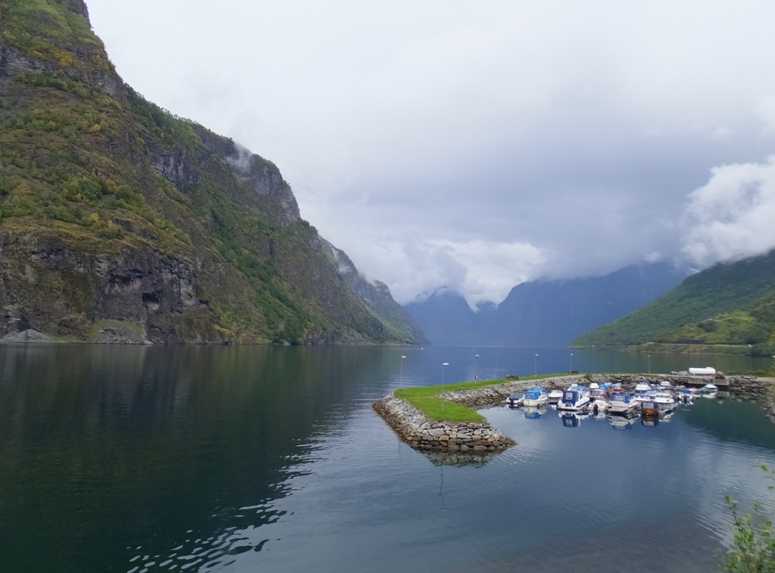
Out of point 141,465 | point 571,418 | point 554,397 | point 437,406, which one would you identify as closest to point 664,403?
point 554,397

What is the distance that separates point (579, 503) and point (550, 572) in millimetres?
11684

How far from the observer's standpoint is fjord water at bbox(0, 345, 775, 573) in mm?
24188

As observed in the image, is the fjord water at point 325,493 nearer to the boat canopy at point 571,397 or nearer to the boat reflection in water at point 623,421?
the boat reflection in water at point 623,421

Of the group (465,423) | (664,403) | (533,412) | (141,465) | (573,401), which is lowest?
(533,412)

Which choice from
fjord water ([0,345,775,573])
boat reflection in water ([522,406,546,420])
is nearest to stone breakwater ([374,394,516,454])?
fjord water ([0,345,775,573])

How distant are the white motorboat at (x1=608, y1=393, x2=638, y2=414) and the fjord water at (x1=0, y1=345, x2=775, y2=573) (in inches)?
615

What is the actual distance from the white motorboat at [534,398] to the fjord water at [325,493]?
20984mm

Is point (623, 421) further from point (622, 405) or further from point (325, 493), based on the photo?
point (325, 493)

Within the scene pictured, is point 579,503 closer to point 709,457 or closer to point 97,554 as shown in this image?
point 709,457

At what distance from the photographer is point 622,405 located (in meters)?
80.1

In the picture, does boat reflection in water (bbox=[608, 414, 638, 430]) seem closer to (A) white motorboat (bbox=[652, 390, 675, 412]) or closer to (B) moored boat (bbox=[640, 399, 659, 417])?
(B) moored boat (bbox=[640, 399, 659, 417])

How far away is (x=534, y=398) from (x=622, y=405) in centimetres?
1410

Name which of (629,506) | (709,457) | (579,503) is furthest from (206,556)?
(709,457)

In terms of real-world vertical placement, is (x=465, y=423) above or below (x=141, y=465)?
above
